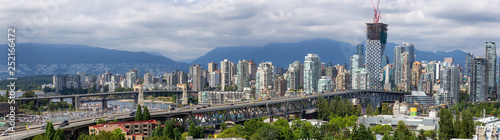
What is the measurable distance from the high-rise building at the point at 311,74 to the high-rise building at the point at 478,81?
30.4 meters

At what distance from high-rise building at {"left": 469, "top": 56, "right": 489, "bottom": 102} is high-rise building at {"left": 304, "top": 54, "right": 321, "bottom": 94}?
99.8ft

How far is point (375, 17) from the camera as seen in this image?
150 m

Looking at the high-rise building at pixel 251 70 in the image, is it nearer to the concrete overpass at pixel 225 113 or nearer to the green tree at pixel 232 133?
the concrete overpass at pixel 225 113

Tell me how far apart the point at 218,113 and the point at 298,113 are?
70.7ft

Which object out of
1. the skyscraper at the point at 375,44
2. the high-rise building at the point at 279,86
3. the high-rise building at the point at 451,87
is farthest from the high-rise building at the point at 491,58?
the high-rise building at the point at 279,86

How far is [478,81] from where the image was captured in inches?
3836

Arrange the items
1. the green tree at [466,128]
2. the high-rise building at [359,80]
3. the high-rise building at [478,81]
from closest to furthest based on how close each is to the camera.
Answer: the green tree at [466,128]
the high-rise building at [478,81]
the high-rise building at [359,80]

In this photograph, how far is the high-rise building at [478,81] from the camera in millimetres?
97062

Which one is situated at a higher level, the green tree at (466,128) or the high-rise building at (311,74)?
the high-rise building at (311,74)

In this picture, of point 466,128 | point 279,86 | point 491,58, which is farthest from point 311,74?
point 466,128

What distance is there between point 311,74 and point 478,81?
A: 3248cm

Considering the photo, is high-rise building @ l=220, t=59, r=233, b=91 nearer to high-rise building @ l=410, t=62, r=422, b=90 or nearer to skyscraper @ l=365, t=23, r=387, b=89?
skyscraper @ l=365, t=23, r=387, b=89

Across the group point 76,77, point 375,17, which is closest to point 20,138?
point 76,77

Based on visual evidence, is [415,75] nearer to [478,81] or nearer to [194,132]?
[478,81]
